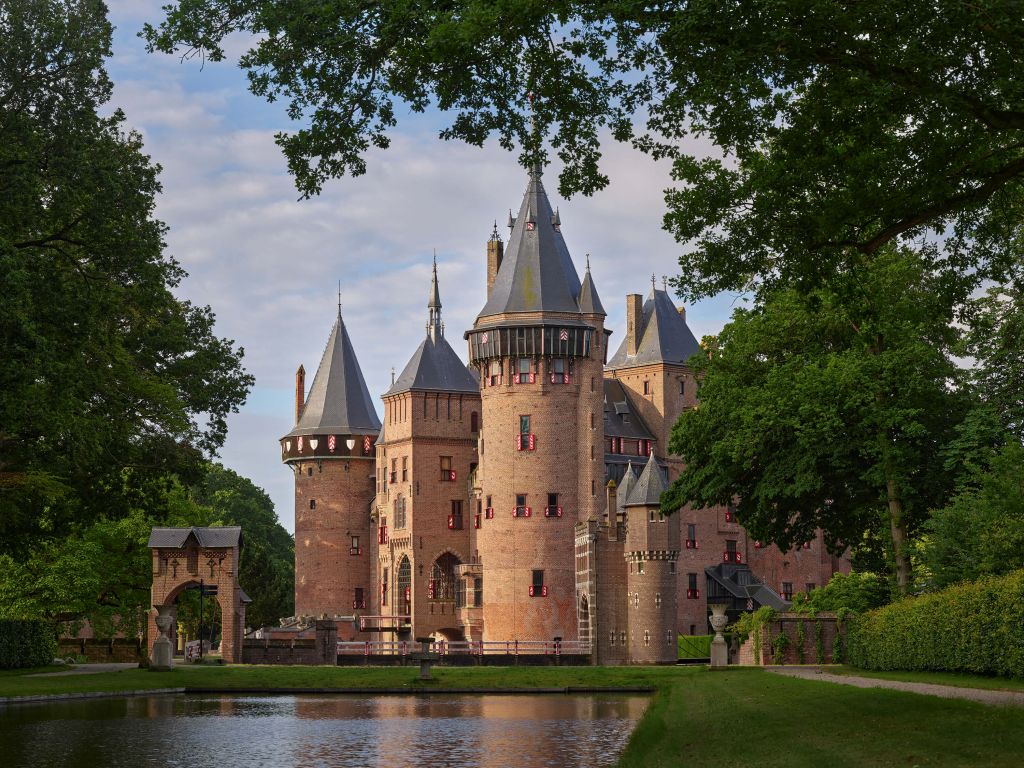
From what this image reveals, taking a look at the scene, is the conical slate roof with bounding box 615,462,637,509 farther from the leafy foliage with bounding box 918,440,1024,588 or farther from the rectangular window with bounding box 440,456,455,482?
the leafy foliage with bounding box 918,440,1024,588

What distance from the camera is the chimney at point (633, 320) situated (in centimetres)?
8731

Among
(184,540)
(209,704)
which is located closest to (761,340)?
(209,704)

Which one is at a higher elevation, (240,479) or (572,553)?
(240,479)

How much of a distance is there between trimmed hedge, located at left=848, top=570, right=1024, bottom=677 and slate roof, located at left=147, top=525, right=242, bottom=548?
99.0 feet

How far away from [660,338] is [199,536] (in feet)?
128

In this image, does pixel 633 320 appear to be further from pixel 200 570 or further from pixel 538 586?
pixel 200 570

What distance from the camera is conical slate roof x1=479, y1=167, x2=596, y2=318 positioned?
71375 mm

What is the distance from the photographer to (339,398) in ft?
292

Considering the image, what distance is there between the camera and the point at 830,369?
3388cm

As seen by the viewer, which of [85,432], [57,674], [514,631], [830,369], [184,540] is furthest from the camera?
[514,631]

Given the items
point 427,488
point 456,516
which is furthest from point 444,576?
point 427,488

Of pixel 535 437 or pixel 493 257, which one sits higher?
pixel 493 257

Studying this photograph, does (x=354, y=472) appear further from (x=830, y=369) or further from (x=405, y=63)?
(x=405, y=63)

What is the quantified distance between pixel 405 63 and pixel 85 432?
1229 centimetres
